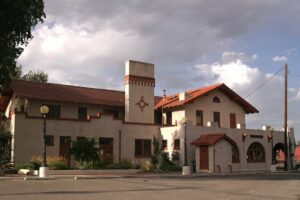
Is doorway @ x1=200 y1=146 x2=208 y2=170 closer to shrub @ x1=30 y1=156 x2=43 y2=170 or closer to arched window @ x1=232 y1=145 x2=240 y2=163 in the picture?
arched window @ x1=232 y1=145 x2=240 y2=163

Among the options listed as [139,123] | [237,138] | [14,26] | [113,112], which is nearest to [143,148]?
[139,123]

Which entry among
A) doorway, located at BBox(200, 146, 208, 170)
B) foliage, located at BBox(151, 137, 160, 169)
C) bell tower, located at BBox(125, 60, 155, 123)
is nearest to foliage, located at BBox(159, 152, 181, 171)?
foliage, located at BBox(151, 137, 160, 169)

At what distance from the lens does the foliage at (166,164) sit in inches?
1560

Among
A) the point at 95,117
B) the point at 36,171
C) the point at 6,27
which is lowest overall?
the point at 36,171

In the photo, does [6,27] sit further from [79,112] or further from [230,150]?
[230,150]

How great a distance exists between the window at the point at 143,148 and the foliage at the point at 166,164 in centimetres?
164

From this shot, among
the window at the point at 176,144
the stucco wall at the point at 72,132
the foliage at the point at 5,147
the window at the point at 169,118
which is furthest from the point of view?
the window at the point at 169,118

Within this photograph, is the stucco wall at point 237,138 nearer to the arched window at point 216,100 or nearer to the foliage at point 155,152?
the foliage at point 155,152

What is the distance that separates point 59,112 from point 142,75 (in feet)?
29.0

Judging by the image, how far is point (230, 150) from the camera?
1624 inches

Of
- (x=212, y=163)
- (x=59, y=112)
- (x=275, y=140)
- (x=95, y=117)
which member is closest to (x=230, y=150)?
(x=212, y=163)

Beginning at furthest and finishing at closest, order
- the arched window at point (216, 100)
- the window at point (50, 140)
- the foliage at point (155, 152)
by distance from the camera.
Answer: the arched window at point (216, 100)
the foliage at point (155, 152)
the window at point (50, 140)

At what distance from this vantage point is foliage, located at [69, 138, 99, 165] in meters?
34.4

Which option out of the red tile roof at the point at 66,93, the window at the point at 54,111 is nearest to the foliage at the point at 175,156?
the red tile roof at the point at 66,93
